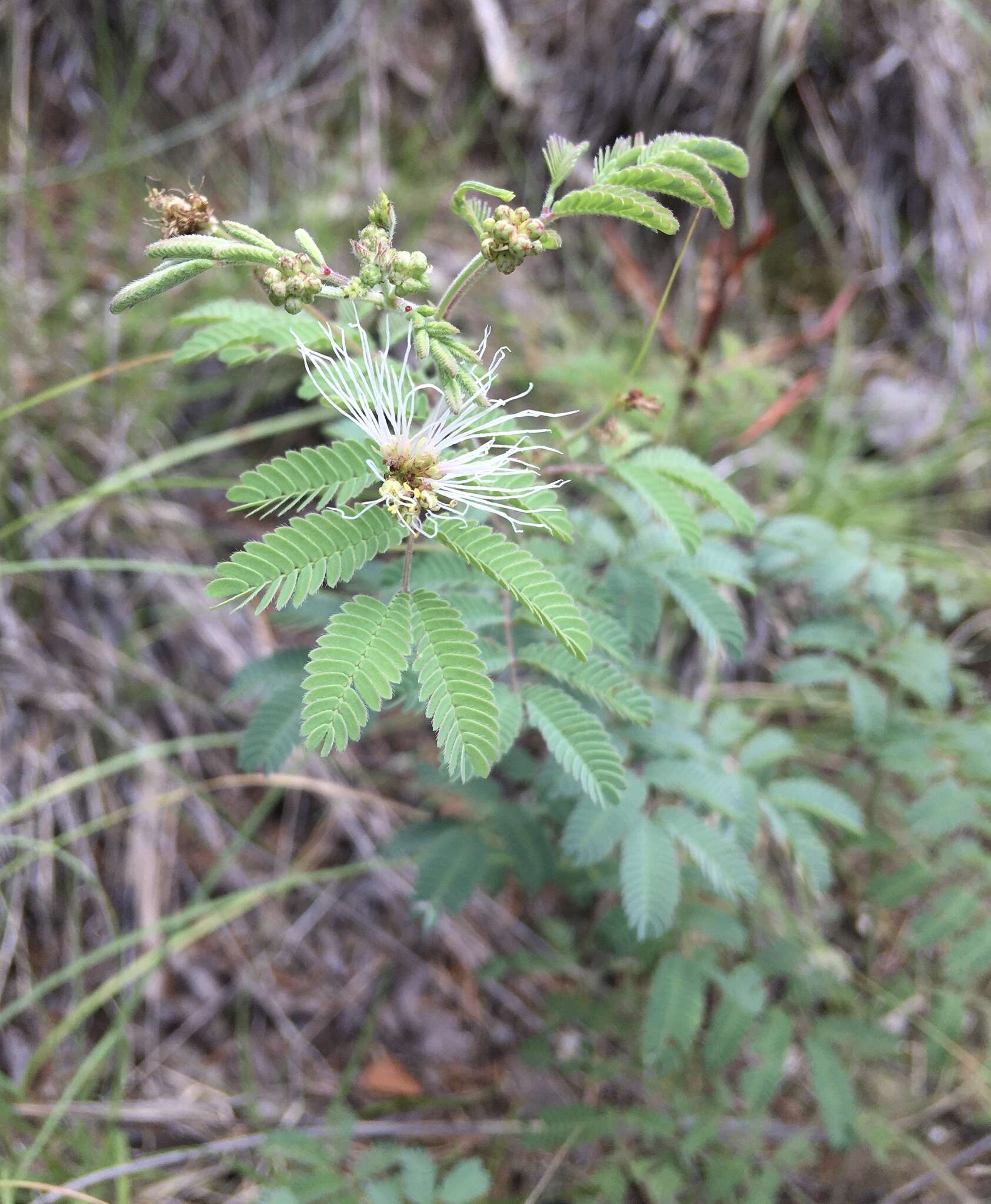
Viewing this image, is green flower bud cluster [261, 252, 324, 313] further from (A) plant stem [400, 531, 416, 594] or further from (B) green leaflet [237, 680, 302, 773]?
(B) green leaflet [237, 680, 302, 773]

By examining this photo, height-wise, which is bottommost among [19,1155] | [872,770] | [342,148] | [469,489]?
[19,1155]

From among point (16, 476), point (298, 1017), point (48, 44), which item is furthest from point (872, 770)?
point (48, 44)

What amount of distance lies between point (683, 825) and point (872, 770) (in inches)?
30.1

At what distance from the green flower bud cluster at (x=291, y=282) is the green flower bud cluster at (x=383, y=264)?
0.04 meters

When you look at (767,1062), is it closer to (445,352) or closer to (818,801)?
(818,801)

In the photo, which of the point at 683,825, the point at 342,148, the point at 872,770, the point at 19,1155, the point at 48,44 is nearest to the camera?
Answer: the point at 683,825

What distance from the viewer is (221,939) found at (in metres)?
2.17

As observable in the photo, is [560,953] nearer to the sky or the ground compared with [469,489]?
nearer to the ground

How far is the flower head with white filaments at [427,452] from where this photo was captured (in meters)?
1.01

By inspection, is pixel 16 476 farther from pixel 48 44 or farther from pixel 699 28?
pixel 699 28

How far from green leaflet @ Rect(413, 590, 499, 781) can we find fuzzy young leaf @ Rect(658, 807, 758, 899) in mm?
549

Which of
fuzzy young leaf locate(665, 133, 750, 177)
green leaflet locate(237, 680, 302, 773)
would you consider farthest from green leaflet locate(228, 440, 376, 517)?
fuzzy young leaf locate(665, 133, 750, 177)

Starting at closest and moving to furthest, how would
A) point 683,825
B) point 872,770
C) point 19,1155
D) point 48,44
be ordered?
point 683,825, point 19,1155, point 872,770, point 48,44

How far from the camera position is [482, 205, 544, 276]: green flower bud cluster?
93 centimetres
